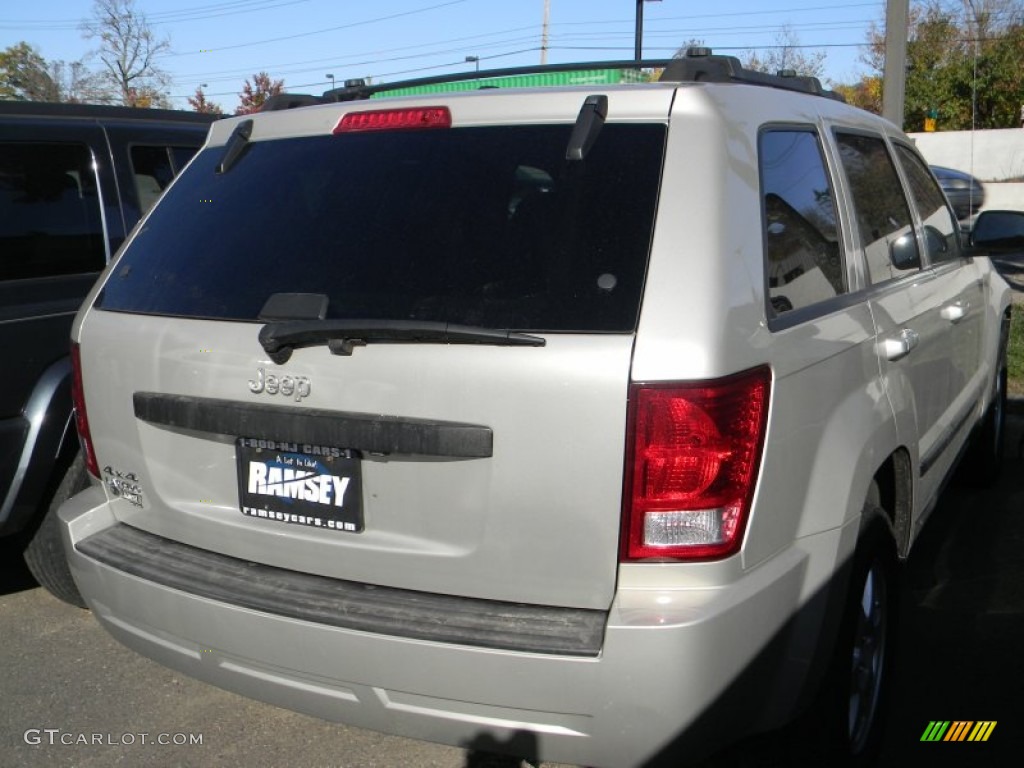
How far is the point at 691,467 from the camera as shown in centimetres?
216

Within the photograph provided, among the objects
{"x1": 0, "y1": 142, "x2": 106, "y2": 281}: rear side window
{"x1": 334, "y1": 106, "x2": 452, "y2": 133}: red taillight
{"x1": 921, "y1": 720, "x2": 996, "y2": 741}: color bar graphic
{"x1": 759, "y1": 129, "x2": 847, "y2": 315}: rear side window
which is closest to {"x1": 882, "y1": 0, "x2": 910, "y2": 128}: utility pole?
{"x1": 759, "y1": 129, "x2": 847, "y2": 315}: rear side window

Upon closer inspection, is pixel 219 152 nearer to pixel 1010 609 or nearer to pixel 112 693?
pixel 112 693

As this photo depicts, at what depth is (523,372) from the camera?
2195 millimetres

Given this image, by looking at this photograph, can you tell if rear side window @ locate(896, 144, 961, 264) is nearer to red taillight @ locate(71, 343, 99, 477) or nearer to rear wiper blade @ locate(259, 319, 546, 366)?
rear wiper blade @ locate(259, 319, 546, 366)

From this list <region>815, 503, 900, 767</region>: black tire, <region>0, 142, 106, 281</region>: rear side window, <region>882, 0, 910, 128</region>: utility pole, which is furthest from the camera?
<region>882, 0, 910, 128</region>: utility pole

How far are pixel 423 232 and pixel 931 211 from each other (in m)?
2.68

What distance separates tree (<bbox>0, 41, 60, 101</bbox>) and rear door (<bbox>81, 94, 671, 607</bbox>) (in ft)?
121

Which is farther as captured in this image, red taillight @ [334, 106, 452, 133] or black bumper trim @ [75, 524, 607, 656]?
red taillight @ [334, 106, 452, 133]

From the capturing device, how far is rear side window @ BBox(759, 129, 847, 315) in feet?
8.18

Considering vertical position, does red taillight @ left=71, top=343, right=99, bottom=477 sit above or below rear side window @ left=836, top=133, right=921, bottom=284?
below

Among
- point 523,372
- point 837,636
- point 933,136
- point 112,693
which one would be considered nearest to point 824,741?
point 837,636

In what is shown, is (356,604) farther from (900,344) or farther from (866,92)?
(866,92)

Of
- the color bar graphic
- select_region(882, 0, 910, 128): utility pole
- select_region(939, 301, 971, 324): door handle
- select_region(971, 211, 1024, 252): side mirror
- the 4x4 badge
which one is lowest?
the color bar graphic

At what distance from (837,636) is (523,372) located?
3.64ft
